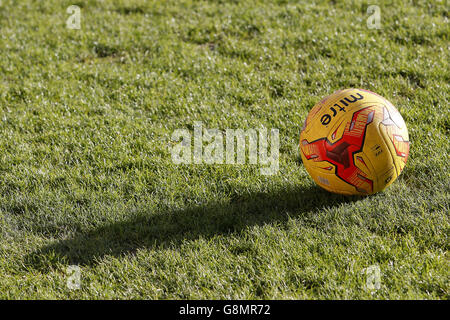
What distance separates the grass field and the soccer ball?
273 mm

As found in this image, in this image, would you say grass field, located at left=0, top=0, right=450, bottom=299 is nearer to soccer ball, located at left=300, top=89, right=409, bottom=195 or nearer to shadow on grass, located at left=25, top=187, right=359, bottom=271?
shadow on grass, located at left=25, top=187, right=359, bottom=271

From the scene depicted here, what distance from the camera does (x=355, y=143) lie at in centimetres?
418

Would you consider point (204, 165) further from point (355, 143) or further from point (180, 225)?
point (355, 143)

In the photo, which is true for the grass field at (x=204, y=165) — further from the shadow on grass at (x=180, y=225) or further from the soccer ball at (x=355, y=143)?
the soccer ball at (x=355, y=143)

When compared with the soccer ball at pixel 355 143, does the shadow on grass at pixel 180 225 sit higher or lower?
lower

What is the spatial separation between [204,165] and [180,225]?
0.91 metres

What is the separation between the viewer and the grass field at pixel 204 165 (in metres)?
3.95

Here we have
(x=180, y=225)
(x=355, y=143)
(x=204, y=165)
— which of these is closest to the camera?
(x=355, y=143)

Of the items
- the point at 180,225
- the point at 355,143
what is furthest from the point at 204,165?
the point at 355,143

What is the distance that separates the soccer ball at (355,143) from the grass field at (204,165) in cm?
27

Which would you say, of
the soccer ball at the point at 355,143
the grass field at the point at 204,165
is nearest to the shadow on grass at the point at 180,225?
the grass field at the point at 204,165

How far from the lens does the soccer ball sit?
13.8 ft

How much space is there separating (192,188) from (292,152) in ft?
3.67
